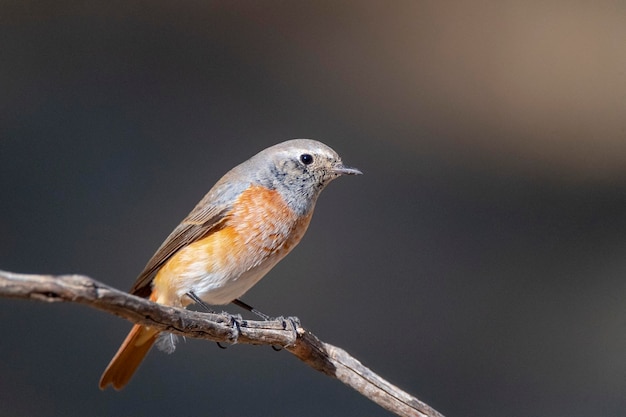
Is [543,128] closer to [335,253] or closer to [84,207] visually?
[335,253]

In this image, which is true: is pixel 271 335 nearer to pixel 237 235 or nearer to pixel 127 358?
pixel 237 235

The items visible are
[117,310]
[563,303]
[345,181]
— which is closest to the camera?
[117,310]

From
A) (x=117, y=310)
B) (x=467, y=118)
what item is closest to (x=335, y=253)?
(x=467, y=118)

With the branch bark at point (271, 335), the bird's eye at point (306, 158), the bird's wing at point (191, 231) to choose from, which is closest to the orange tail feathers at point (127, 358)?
the bird's wing at point (191, 231)

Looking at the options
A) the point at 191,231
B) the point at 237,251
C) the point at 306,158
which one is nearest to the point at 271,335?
the point at 237,251

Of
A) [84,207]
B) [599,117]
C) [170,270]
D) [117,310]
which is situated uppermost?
[599,117]

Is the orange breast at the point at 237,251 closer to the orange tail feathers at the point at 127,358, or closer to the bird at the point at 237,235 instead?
the bird at the point at 237,235
